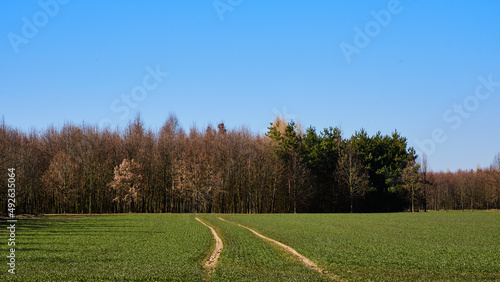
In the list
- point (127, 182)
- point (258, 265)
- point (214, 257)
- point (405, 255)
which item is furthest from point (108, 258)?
point (127, 182)

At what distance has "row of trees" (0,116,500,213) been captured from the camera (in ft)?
296

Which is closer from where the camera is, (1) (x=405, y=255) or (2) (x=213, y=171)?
(1) (x=405, y=255)

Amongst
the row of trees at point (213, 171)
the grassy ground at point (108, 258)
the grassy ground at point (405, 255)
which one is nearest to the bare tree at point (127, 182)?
the row of trees at point (213, 171)

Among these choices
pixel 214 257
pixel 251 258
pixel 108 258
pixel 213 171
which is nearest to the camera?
pixel 108 258

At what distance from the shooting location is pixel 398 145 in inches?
4289

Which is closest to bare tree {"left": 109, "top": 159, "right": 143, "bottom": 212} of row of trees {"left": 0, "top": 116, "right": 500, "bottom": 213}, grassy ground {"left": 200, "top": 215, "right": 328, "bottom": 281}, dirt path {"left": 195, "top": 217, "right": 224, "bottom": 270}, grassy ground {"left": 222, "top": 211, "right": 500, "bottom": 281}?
row of trees {"left": 0, "top": 116, "right": 500, "bottom": 213}

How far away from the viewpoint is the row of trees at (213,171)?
90250mm

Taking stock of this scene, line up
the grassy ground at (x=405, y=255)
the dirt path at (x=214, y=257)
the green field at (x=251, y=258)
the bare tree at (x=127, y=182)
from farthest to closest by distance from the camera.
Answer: the bare tree at (x=127, y=182)
the dirt path at (x=214, y=257)
the grassy ground at (x=405, y=255)
the green field at (x=251, y=258)

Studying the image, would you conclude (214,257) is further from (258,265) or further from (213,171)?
(213,171)

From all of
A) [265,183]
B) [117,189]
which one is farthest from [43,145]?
[265,183]

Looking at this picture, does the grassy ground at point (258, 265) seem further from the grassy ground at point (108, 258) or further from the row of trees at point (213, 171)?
the row of trees at point (213, 171)

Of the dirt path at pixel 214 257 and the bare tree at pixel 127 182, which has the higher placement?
the bare tree at pixel 127 182

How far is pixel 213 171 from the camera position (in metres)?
94.1

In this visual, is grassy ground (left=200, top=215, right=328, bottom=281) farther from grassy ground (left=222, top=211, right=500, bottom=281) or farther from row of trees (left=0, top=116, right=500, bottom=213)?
row of trees (left=0, top=116, right=500, bottom=213)
